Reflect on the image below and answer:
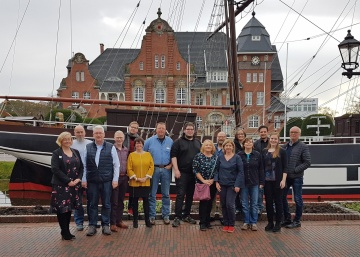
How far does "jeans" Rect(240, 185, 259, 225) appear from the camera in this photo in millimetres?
7852

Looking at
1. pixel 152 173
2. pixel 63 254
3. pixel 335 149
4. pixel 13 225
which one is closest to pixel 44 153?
pixel 13 225

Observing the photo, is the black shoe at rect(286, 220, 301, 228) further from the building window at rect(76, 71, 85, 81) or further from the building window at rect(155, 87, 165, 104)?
the building window at rect(76, 71, 85, 81)

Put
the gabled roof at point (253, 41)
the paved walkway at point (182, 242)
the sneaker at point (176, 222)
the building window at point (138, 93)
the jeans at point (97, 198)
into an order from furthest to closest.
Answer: the gabled roof at point (253, 41) → the building window at point (138, 93) → the sneaker at point (176, 222) → the jeans at point (97, 198) → the paved walkway at point (182, 242)

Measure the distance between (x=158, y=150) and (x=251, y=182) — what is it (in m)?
1.93

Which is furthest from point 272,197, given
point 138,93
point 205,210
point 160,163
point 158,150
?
point 138,93

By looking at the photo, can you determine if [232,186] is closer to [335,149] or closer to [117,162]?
[117,162]

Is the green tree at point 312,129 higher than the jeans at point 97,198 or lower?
higher

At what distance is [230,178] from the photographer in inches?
300

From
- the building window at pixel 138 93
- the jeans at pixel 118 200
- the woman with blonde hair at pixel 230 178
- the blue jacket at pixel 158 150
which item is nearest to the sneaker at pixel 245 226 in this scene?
the woman with blonde hair at pixel 230 178

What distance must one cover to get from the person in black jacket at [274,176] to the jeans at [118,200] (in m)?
2.72

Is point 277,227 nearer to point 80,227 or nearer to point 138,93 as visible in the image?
point 80,227

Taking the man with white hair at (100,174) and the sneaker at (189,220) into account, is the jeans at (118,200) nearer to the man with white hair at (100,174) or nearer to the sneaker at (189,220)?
the man with white hair at (100,174)

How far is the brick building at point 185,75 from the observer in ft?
163

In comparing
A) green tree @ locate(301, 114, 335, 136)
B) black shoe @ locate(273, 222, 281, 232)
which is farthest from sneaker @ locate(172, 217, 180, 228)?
green tree @ locate(301, 114, 335, 136)
